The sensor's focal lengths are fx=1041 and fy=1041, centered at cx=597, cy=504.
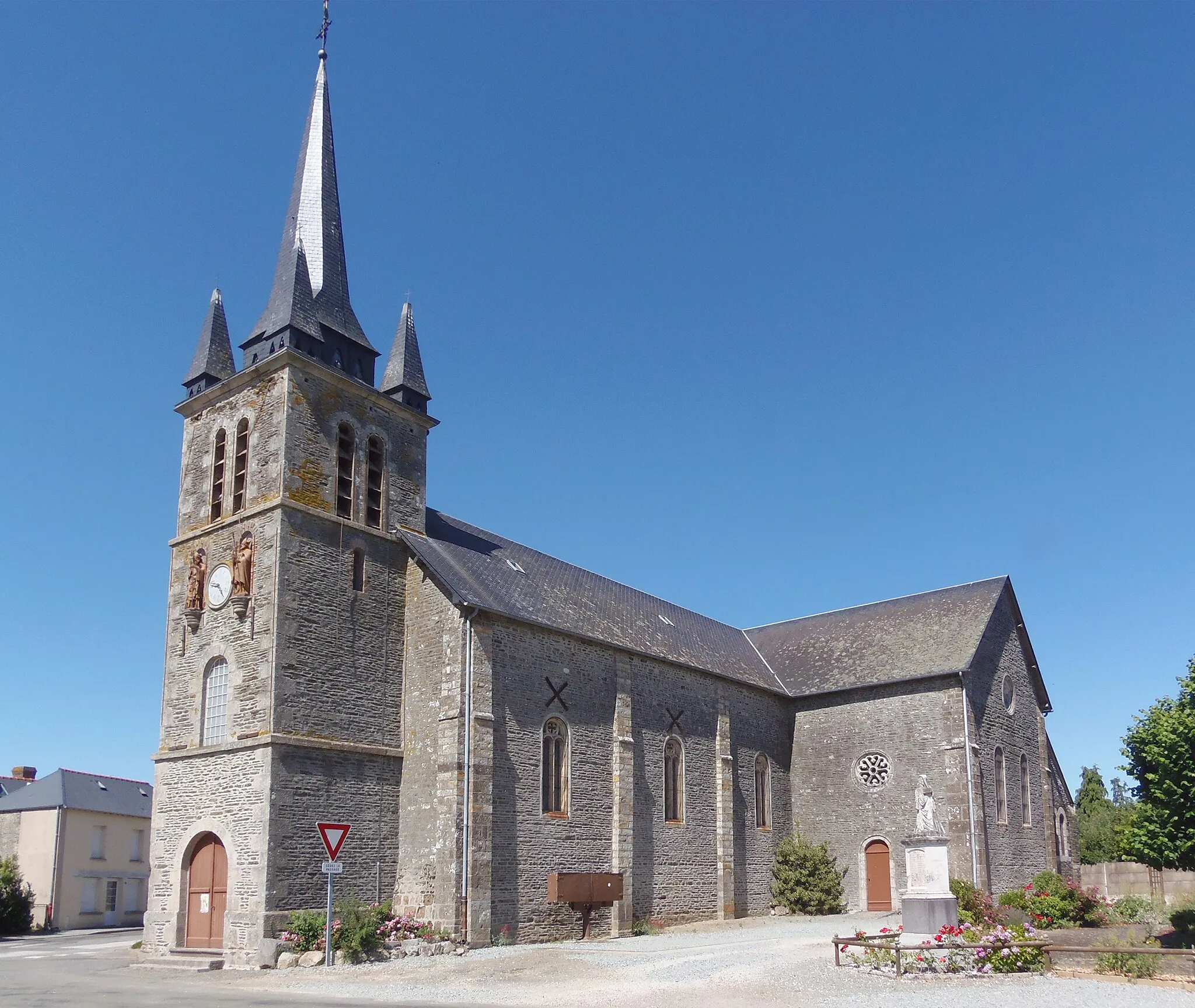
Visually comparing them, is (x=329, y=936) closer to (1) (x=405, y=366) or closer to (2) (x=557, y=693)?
(2) (x=557, y=693)

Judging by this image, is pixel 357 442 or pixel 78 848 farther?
pixel 78 848

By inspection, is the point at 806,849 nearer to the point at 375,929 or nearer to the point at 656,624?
the point at 656,624

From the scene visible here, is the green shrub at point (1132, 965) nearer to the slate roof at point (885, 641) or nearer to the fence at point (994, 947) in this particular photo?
the fence at point (994, 947)

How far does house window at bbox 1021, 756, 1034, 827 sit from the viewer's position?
33281mm

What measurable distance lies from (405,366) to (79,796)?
24497 millimetres

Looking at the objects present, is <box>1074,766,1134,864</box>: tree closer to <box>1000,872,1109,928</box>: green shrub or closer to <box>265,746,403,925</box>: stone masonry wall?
<box>1000,872,1109,928</box>: green shrub

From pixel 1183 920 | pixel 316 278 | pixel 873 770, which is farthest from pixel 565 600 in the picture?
pixel 1183 920


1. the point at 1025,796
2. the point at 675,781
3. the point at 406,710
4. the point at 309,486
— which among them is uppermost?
the point at 309,486

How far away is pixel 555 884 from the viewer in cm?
2298

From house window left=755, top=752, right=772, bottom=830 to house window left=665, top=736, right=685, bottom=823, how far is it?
14.3 feet

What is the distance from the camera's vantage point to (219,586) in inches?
901

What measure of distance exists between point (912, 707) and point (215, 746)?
66.6 ft

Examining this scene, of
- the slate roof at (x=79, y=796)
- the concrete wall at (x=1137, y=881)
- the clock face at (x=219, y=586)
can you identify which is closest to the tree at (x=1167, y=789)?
the concrete wall at (x=1137, y=881)

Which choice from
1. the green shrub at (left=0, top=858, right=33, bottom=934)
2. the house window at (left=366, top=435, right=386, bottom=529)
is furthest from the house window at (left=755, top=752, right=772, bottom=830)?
the green shrub at (left=0, top=858, right=33, bottom=934)
